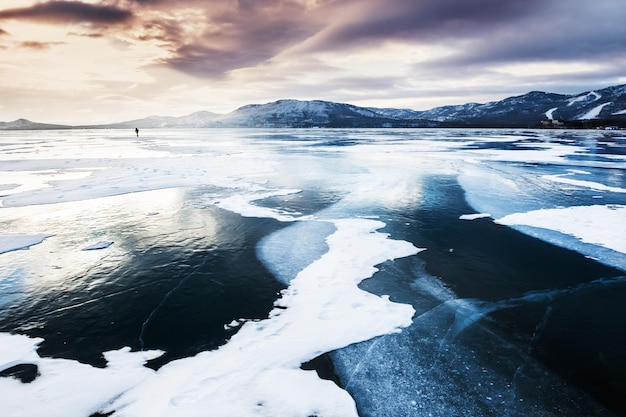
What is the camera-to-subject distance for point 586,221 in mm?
10859

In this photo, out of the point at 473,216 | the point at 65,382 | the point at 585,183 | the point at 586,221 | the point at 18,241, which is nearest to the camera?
the point at 65,382

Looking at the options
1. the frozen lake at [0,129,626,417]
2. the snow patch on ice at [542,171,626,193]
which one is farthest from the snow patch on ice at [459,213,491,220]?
the snow patch on ice at [542,171,626,193]

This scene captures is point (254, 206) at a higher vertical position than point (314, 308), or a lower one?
higher

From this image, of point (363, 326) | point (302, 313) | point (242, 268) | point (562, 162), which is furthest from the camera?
point (562, 162)

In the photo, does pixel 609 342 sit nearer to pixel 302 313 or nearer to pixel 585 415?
pixel 585 415

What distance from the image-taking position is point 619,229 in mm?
9992

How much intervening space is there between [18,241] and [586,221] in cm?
1592

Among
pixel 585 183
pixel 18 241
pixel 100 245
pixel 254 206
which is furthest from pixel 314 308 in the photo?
pixel 585 183

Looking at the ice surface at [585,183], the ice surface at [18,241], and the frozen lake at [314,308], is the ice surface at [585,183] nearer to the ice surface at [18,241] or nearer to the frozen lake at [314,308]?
the frozen lake at [314,308]

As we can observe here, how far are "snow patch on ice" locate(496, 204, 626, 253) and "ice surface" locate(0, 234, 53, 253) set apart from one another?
42.9 ft

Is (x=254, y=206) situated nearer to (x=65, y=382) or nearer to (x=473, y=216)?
(x=473, y=216)

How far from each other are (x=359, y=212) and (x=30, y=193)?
13793 mm

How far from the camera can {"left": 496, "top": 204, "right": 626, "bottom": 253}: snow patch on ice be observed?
30.8ft

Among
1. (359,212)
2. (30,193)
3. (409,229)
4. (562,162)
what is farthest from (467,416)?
(562,162)
